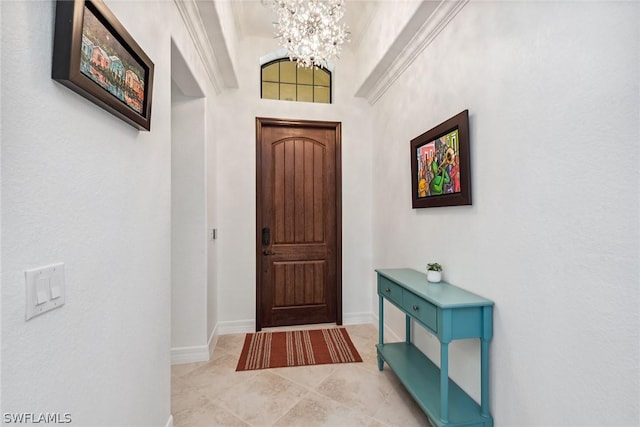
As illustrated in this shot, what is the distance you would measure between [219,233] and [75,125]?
2.39m

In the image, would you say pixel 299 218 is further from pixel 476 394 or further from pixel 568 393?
pixel 568 393

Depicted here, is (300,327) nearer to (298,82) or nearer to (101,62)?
(298,82)

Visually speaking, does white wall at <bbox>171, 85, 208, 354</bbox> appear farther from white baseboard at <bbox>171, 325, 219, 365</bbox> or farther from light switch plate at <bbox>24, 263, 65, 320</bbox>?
light switch plate at <bbox>24, 263, 65, 320</bbox>

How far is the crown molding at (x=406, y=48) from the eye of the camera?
1873mm

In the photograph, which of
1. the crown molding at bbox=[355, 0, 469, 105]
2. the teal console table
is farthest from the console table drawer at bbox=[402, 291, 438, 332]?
the crown molding at bbox=[355, 0, 469, 105]

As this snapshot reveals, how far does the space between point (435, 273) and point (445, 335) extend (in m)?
0.52

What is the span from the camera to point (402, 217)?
262 cm

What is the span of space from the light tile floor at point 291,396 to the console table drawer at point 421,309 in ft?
2.23

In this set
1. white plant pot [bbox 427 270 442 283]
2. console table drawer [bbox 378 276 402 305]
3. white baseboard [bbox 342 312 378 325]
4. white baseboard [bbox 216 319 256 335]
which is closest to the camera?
white plant pot [bbox 427 270 442 283]

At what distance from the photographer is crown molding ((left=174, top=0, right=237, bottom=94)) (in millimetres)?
1837

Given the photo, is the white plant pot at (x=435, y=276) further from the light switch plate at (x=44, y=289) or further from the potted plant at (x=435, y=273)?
Result: the light switch plate at (x=44, y=289)

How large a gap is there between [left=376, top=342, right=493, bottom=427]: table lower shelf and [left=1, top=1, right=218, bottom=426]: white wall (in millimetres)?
1462

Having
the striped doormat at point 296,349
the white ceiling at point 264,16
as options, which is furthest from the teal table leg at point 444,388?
→ the white ceiling at point 264,16

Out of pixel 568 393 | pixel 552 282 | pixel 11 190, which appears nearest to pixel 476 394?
pixel 568 393
